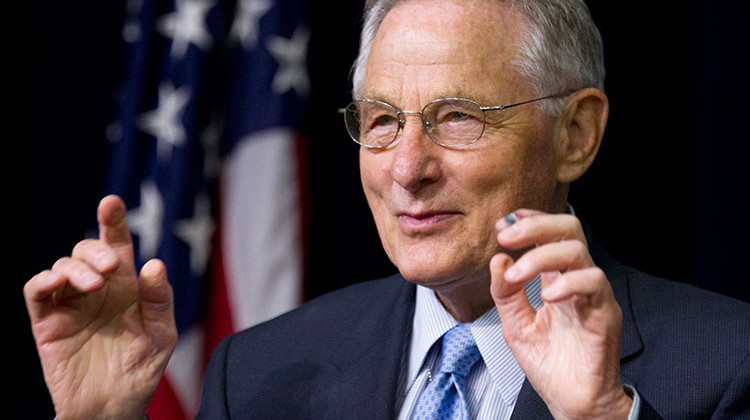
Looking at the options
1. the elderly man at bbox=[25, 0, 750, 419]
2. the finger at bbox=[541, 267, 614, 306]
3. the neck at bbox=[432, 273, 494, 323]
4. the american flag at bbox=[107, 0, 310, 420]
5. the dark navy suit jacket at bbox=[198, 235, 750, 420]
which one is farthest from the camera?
the american flag at bbox=[107, 0, 310, 420]

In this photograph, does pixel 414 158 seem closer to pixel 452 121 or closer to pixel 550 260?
pixel 452 121

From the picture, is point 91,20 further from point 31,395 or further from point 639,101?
point 639,101

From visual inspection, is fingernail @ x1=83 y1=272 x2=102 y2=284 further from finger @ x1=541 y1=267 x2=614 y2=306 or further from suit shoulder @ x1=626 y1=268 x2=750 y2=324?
suit shoulder @ x1=626 y1=268 x2=750 y2=324

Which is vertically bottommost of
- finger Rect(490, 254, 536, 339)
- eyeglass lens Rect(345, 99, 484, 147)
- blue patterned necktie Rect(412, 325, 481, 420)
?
blue patterned necktie Rect(412, 325, 481, 420)

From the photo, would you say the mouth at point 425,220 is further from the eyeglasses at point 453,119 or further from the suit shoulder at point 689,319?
the suit shoulder at point 689,319

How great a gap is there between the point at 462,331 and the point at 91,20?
2079 mm

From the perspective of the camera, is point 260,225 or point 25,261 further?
point 25,261

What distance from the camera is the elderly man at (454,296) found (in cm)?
156

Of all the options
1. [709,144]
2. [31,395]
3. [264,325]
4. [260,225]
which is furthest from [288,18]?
[31,395]

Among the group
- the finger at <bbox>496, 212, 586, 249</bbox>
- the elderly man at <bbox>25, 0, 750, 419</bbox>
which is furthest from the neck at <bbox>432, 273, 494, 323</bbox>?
the finger at <bbox>496, 212, 586, 249</bbox>

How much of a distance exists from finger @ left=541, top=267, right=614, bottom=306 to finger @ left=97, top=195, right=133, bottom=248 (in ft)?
2.62

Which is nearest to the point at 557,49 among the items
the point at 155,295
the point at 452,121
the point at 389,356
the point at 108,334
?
the point at 452,121

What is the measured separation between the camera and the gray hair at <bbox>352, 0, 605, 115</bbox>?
1.84 m

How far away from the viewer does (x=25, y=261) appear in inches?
122
